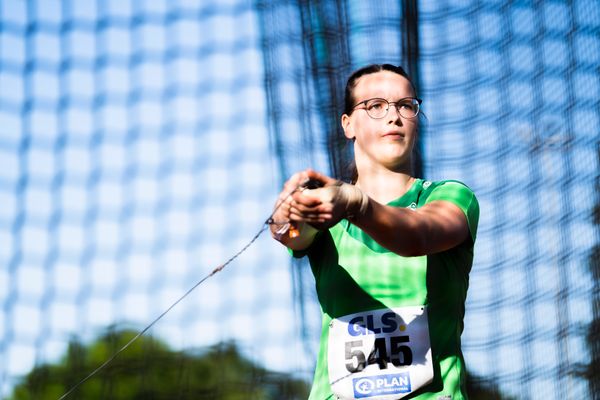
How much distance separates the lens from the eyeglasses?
6.04 ft

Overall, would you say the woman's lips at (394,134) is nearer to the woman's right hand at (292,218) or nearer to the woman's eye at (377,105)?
the woman's eye at (377,105)

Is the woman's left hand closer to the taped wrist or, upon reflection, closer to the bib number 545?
the taped wrist

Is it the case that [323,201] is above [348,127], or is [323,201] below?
below

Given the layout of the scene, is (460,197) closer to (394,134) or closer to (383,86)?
(394,134)

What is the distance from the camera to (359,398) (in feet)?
5.49

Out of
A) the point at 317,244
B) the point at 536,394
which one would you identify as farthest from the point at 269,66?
the point at 317,244

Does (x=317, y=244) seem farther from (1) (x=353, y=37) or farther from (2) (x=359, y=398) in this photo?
(1) (x=353, y=37)

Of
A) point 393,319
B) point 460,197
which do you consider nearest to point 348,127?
point 460,197

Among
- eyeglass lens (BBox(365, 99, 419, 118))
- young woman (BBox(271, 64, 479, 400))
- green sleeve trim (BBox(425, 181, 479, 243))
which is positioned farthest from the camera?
eyeglass lens (BBox(365, 99, 419, 118))

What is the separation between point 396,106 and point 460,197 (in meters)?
0.23

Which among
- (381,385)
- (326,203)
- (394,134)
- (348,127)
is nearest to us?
(326,203)

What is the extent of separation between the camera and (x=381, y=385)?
1.66m

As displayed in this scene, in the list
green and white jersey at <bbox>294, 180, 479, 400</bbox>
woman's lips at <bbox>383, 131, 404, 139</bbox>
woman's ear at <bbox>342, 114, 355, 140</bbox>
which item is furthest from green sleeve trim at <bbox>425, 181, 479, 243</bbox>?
woman's ear at <bbox>342, 114, 355, 140</bbox>

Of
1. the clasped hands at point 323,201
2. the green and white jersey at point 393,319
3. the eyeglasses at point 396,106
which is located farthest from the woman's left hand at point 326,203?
the eyeglasses at point 396,106
